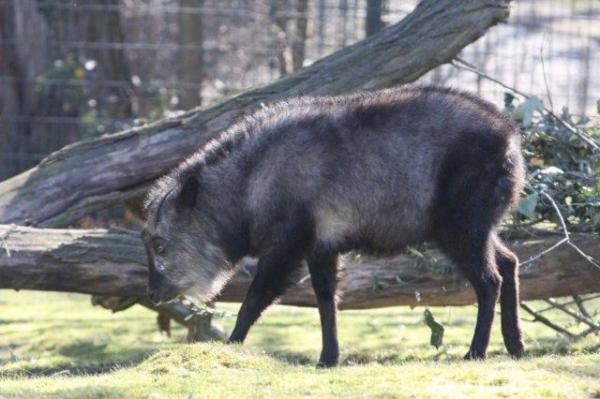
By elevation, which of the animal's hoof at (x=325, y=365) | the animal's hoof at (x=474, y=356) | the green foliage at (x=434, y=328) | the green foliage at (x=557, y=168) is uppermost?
the green foliage at (x=557, y=168)

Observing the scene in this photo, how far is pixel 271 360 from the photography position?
5.64 metres

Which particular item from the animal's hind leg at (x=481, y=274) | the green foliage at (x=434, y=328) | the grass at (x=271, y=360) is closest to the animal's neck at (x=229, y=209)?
the grass at (x=271, y=360)

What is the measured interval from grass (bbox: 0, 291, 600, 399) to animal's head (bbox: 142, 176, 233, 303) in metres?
0.37

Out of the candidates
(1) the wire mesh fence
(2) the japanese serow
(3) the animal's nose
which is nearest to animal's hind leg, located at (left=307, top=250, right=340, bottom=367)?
(2) the japanese serow

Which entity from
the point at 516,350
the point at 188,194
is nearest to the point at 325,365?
the point at 516,350

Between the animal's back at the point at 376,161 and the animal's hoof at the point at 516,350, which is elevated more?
the animal's back at the point at 376,161

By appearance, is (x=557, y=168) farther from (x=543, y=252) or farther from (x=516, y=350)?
(x=516, y=350)

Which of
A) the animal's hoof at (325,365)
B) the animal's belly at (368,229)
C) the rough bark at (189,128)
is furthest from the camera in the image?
the rough bark at (189,128)

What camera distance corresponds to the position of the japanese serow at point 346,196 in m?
5.88

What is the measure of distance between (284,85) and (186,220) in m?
1.71

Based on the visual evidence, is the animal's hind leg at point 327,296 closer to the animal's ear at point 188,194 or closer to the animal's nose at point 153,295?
the animal's ear at point 188,194

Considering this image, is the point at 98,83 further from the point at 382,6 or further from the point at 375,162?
the point at 375,162

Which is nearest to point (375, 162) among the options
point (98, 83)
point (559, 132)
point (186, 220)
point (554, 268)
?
point (186, 220)

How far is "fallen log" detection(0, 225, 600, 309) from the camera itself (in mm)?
6855
